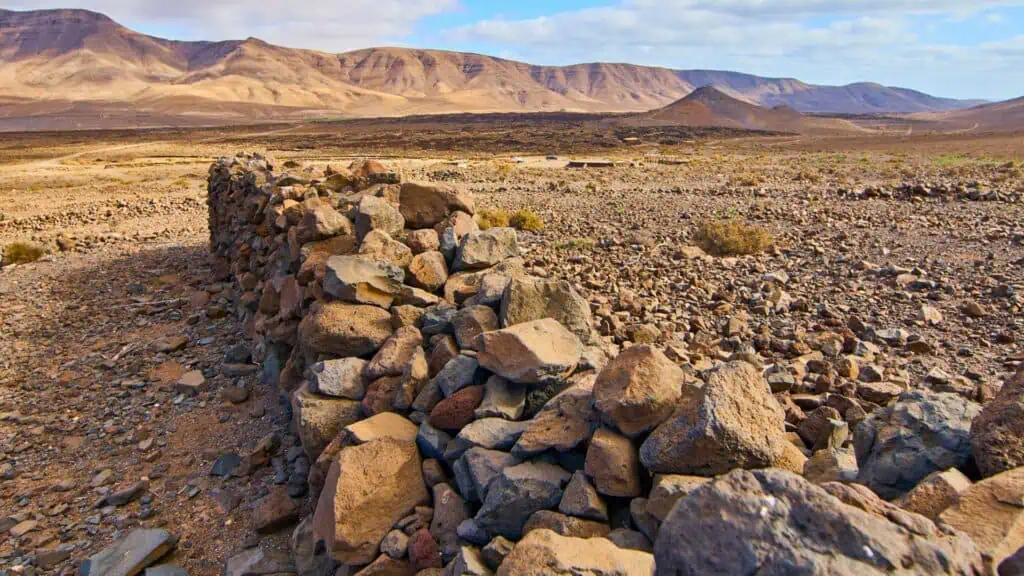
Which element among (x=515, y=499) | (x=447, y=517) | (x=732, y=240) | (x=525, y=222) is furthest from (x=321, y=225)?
(x=525, y=222)

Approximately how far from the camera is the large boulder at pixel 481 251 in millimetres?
5352

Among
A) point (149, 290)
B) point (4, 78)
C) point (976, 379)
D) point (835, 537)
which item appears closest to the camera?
point (835, 537)

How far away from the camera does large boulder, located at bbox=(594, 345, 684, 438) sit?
2.80 m

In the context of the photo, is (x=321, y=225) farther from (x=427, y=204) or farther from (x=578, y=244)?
(x=578, y=244)

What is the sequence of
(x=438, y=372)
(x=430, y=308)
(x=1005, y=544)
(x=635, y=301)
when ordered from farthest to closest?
(x=635, y=301), (x=430, y=308), (x=438, y=372), (x=1005, y=544)

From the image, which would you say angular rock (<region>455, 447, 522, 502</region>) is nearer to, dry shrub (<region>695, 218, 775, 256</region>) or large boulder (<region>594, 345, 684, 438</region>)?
large boulder (<region>594, 345, 684, 438</region>)

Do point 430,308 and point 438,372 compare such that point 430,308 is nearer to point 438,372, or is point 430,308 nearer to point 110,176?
point 438,372

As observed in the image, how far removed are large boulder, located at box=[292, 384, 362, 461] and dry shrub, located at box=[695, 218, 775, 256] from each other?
6.88 metres

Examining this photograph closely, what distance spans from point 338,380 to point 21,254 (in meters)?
10.5

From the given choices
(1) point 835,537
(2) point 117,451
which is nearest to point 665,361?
(1) point 835,537

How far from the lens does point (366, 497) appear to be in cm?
325

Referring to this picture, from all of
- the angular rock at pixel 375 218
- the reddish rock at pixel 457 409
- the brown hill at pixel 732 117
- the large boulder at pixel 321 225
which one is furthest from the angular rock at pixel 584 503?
the brown hill at pixel 732 117

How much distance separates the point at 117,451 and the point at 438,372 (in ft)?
10.7

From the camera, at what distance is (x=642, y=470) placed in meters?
2.74
